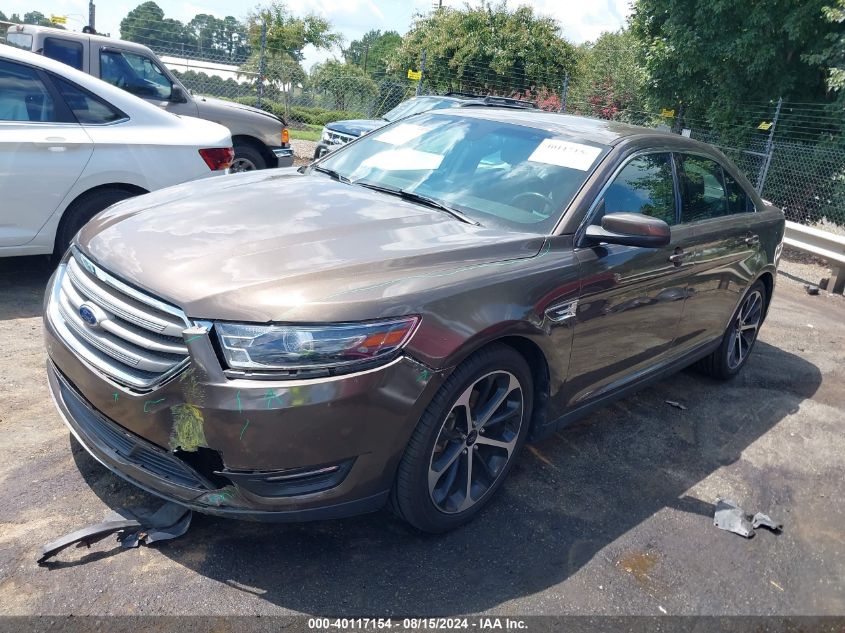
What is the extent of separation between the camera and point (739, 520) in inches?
137

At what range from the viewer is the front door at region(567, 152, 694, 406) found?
3.35 m

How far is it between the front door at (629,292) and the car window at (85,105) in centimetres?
383

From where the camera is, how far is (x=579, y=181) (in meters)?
3.46

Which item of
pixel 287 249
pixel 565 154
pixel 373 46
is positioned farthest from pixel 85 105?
pixel 373 46

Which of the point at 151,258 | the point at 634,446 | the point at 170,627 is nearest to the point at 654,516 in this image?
the point at 634,446

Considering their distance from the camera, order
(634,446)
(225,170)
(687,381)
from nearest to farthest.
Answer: (634,446), (687,381), (225,170)

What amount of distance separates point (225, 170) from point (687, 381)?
403cm

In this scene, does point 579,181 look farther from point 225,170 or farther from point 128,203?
point 225,170

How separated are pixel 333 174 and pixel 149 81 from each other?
565cm

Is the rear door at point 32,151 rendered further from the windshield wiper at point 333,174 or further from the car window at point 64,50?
the car window at point 64,50

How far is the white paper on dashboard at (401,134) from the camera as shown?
4.18 m

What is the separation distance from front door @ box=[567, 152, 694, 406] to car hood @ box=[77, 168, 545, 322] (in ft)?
1.42

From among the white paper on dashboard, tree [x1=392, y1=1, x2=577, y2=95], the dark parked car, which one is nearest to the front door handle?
the white paper on dashboard

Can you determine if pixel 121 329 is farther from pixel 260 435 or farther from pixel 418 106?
pixel 418 106
